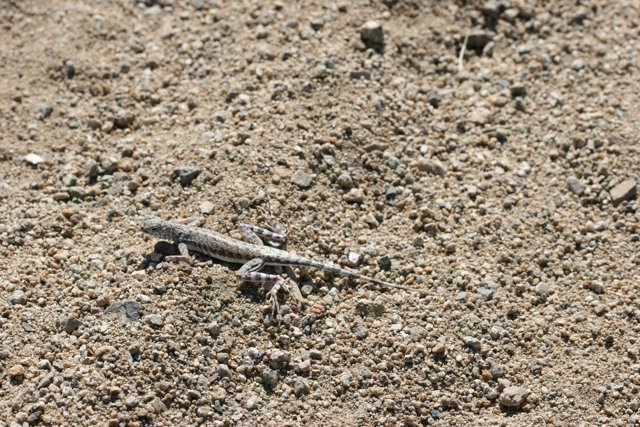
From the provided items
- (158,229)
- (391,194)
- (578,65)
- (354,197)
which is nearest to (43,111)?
(158,229)

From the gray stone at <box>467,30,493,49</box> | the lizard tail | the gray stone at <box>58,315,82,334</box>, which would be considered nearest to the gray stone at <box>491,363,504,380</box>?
the lizard tail

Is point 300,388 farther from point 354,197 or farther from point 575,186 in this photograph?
point 575,186

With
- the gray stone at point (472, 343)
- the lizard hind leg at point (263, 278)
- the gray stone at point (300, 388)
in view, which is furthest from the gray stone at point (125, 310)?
the gray stone at point (472, 343)

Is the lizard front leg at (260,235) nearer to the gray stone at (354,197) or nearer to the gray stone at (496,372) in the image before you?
the gray stone at (354,197)

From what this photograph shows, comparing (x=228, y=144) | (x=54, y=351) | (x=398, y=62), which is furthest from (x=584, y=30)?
(x=54, y=351)

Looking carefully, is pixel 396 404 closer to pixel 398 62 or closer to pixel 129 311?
pixel 129 311
